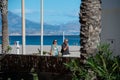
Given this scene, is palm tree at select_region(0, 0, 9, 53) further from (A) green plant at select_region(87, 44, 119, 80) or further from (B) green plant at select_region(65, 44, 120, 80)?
(A) green plant at select_region(87, 44, 119, 80)

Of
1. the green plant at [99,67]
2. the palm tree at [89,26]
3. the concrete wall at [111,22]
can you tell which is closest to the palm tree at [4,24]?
the concrete wall at [111,22]

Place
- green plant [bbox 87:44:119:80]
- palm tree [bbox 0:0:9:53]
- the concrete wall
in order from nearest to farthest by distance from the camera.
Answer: green plant [bbox 87:44:119:80] < the concrete wall < palm tree [bbox 0:0:9:53]

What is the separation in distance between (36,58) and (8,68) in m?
1.67

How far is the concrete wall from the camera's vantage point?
18594 mm

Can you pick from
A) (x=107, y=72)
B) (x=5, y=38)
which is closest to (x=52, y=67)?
(x=107, y=72)

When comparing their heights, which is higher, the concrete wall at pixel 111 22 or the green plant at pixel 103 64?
the concrete wall at pixel 111 22

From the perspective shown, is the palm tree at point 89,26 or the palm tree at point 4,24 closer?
the palm tree at point 89,26

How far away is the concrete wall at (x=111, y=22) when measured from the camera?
18.6 metres

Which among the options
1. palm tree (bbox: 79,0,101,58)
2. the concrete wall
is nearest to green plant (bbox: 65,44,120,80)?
palm tree (bbox: 79,0,101,58)

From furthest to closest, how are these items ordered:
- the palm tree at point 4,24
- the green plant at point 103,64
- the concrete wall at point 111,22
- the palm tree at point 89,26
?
the palm tree at point 4,24 → the concrete wall at point 111,22 → the palm tree at point 89,26 → the green plant at point 103,64

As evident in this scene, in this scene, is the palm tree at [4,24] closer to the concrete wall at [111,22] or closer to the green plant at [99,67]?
the concrete wall at [111,22]

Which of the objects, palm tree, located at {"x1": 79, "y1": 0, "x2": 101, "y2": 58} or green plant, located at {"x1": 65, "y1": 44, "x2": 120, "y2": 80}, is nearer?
green plant, located at {"x1": 65, "y1": 44, "x2": 120, "y2": 80}

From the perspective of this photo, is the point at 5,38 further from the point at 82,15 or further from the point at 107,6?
the point at 82,15

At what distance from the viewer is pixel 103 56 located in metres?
12.2
